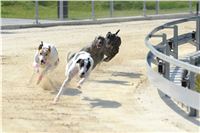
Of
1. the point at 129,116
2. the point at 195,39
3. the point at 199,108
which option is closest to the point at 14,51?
the point at 195,39

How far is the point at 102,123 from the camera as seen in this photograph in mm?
7344

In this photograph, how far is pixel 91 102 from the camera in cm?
855

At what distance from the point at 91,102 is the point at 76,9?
47.3 ft

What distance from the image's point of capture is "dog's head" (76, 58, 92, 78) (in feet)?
27.5

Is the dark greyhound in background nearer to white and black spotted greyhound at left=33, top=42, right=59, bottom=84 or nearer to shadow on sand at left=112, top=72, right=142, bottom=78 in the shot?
white and black spotted greyhound at left=33, top=42, right=59, bottom=84

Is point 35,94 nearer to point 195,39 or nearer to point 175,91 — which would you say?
point 175,91

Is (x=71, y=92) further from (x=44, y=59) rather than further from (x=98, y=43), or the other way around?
(x=98, y=43)

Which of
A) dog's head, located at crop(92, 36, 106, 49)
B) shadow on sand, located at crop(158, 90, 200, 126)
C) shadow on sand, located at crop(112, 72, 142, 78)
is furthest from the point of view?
shadow on sand, located at crop(112, 72, 142, 78)

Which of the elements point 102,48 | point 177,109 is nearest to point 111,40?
point 102,48

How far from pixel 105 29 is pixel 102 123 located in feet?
40.6

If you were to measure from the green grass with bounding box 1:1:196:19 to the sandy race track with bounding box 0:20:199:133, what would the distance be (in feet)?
27.2

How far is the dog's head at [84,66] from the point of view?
8.39 meters

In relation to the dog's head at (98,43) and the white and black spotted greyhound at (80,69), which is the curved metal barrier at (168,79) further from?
the white and black spotted greyhound at (80,69)

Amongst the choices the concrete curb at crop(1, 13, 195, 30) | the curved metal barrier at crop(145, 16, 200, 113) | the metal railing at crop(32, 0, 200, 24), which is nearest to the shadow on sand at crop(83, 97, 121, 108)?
the curved metal barrier at crop(145, 16, 200, 113)
